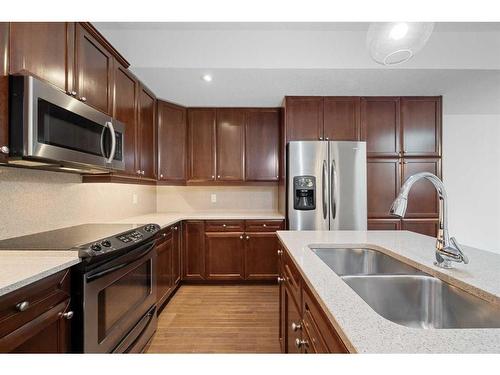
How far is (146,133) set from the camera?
2.86 meters

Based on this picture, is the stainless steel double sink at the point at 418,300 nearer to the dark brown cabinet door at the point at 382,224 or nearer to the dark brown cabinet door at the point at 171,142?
the dark brown cabinet door at the point at 382,224

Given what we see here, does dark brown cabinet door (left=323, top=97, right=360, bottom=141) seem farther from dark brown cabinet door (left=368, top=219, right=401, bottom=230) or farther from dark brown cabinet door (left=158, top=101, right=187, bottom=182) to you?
dark brown cabinet door (left=158, top=101, right=187, bottom=182)

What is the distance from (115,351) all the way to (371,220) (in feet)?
9.16

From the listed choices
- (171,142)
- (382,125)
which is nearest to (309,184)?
(382,125)

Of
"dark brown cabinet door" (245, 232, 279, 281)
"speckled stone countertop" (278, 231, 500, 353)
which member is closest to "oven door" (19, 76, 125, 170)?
"speckled stone countertop" (278, 231, 500, 353)

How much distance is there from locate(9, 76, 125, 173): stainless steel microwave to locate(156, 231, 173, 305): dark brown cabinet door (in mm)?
988

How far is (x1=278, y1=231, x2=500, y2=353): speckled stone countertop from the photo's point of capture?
0.51 m

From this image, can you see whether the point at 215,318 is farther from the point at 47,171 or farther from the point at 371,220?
the point at 371,220

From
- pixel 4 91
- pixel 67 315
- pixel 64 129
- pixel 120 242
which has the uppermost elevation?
pixel 4 91

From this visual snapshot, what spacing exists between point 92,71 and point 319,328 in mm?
2067

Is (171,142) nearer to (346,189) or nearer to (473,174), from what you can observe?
(346,189)

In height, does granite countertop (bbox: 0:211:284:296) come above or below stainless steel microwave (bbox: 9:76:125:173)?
below
